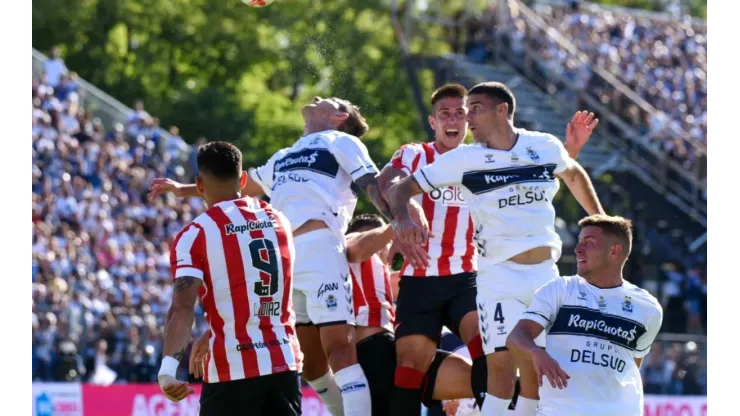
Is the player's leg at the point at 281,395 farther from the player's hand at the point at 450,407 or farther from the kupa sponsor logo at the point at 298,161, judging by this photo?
the player's hand at the point at 450,407

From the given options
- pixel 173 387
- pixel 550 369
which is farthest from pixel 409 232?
pixel 173 387

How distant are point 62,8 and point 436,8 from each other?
964cm

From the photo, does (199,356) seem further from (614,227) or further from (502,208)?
(614,227)

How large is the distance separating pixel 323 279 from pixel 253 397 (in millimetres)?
1845

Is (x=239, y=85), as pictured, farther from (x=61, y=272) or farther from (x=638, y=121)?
(x=61, y=272)

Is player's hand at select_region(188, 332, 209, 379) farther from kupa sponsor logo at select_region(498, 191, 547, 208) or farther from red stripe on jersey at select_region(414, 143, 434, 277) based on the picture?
red stripe on jersey at select_region(414, 143, 434, 277)

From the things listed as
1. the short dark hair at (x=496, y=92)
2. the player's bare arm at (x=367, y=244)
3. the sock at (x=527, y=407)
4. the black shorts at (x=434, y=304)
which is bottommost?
the sock at (x=527, y=407)

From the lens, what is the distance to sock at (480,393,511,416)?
765cm

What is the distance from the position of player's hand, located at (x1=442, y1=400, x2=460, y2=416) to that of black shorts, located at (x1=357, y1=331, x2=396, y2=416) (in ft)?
2.61

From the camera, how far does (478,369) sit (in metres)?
8.39

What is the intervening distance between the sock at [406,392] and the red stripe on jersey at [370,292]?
75 centimetres

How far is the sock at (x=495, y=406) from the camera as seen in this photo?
7648 millimetres

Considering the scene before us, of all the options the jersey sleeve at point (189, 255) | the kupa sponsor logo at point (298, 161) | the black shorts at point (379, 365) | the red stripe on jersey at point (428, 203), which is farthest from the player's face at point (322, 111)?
the jersey sleeve at point (189, 255)

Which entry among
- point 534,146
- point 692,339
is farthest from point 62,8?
point 534,146
